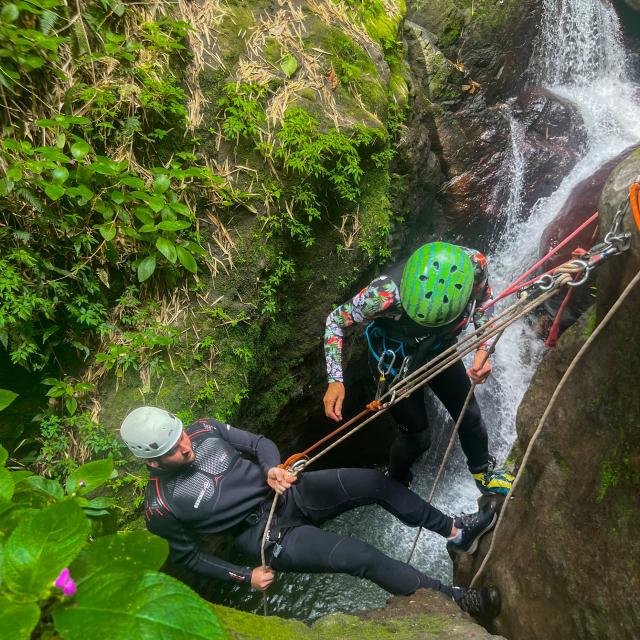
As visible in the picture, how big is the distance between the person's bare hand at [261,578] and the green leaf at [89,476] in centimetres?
167

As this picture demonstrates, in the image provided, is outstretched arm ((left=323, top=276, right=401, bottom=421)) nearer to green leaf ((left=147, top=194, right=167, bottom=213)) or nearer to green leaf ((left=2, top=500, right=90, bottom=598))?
green leaf ((left=147, top=194, right=167, bottom=213))

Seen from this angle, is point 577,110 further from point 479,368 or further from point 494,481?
point 494,481

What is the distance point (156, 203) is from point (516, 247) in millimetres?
5260

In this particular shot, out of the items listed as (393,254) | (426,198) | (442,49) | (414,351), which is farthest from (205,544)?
(442,49)

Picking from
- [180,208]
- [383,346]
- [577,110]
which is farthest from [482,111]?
[180,208]

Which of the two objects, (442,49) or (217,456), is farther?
(442,49)

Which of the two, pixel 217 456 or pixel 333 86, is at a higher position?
pixel 333 86

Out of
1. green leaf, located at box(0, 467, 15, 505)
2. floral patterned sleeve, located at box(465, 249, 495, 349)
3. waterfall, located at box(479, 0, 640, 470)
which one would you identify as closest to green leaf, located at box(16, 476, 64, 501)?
green leaf, located at box(0, 467, 15, 505)

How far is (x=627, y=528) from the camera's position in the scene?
1.83 meters

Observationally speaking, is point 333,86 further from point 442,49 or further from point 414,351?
point 442,49

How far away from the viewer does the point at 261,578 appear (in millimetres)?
2846

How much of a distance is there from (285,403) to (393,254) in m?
2.08

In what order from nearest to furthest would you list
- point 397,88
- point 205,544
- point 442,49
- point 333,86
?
point 205,544, point 333,86, point 397,88, point 442,49

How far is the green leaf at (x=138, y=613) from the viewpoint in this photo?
0.80 m
